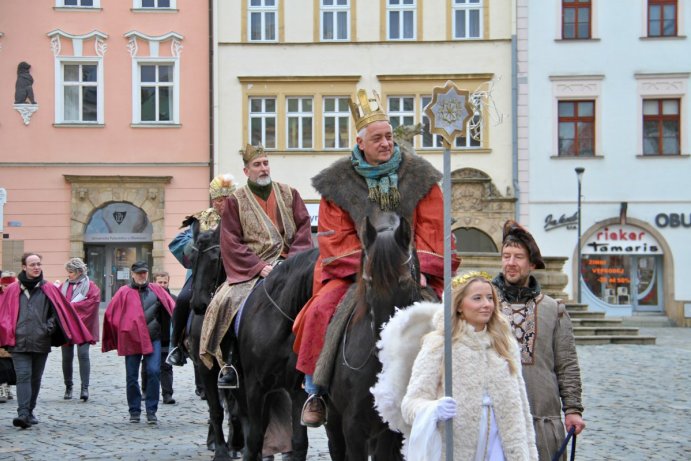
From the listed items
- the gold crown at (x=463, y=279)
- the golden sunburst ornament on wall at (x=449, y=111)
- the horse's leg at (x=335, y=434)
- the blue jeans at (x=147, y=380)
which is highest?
the golden sunburst ornament on wall at (x=449, y=111)

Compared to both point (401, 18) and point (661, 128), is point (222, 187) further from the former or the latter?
point (661, 128)

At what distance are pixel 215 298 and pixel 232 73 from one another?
27706mm

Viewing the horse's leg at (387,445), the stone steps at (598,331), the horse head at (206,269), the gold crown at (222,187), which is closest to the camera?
the horse's leg at (387,445)

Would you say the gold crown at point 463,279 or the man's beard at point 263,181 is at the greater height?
the man's beard at point 263,181

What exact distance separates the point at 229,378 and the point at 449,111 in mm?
4562

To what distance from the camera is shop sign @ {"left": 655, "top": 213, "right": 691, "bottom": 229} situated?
1409 inches

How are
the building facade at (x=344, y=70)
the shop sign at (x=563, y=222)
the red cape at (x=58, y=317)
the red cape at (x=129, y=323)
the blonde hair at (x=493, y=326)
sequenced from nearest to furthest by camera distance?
1. the blonde hair at (x=493, y=326)
2. the red cape at (x=58, y=317)
3. the red cape at (x=129, y=323)
4. the shop sign at (x=563, y=222)
5. the building facade at (x=344, y=70)

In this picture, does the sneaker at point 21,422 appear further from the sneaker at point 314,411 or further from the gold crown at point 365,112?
the gold crown at point 365,112

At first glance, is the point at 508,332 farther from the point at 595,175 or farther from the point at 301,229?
the point at 595,175

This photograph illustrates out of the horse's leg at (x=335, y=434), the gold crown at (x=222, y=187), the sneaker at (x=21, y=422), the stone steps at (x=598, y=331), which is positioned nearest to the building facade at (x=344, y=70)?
the stone steps at (x=598, y=331)

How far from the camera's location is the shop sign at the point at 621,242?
35.8 metres

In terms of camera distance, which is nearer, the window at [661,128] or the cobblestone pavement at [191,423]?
the cobblestone pavement at [191,423]

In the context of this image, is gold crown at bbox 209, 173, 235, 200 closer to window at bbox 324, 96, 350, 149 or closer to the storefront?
window at bbox 324, 96, 350, 149

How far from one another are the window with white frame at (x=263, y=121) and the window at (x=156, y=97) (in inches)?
101
